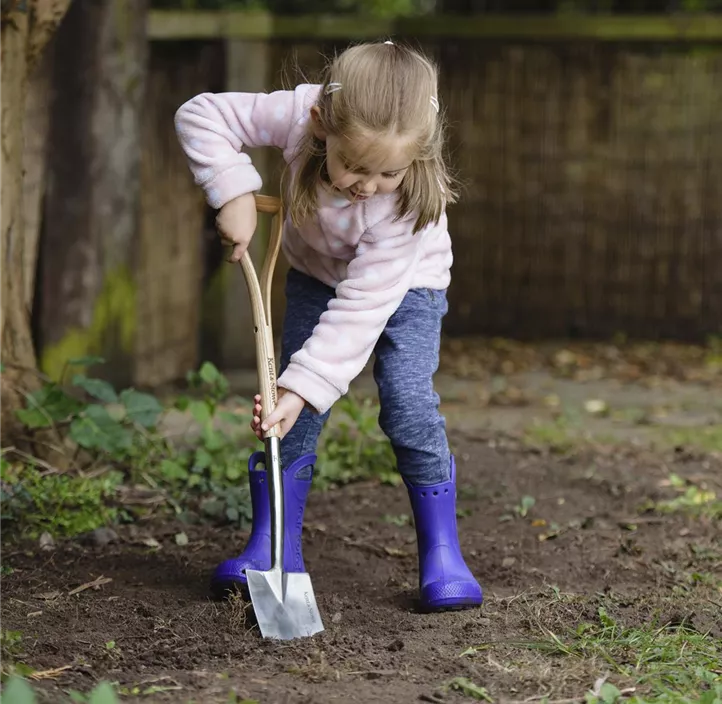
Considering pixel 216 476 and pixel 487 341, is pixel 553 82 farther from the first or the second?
pixel 216 476

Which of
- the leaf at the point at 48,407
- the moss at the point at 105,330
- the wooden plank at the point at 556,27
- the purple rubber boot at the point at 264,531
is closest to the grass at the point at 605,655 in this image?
the purple rubber boot at the point at 264,531

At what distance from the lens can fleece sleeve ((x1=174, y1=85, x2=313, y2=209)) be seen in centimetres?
285

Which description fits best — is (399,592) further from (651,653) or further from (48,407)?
(48,407)

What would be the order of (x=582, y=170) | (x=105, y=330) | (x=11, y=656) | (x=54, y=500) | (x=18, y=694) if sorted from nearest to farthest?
1. (x=18, y=694)
2. (x=11, y=656)
3. (x=54, y=500)
4. (x=105, y=330)
5. (x=582, y=170)

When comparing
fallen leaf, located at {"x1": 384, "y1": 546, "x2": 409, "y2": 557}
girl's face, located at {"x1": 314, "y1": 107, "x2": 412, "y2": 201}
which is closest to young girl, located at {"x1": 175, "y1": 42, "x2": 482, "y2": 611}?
girl's face, located at {"x1": 314, "y1": 107, "x2": 412, "y2": 201}

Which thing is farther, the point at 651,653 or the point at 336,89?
the point at 336,89

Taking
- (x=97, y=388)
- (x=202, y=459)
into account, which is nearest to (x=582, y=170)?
(x=202, y=459)

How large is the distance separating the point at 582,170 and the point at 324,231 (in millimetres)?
4603

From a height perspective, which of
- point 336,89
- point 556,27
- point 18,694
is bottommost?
point 18,694

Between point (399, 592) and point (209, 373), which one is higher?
point (209, 373)

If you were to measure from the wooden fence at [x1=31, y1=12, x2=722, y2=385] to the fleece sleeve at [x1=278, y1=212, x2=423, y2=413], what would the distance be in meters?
3.80

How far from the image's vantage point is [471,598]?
286 cm

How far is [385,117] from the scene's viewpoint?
258 cm

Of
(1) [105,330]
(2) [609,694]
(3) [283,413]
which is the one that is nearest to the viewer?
(2) [609,694]
